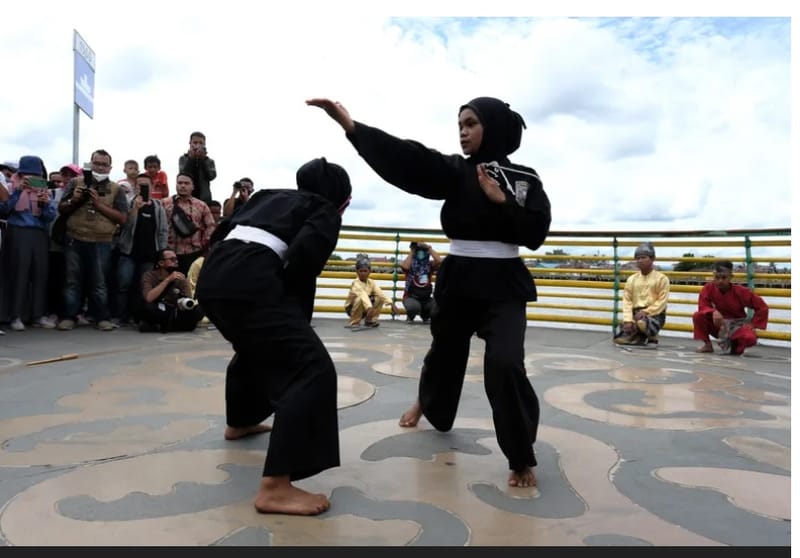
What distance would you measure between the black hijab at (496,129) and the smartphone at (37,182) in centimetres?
509

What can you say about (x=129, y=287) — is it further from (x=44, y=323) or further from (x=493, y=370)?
(x=493, y=370)

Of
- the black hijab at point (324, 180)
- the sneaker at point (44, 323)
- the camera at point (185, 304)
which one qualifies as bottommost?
the sneaker at point (44, 323)

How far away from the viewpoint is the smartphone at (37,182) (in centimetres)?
585

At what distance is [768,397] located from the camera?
12.5 ft

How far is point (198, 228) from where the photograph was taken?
266 inches

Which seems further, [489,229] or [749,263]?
[749,263]

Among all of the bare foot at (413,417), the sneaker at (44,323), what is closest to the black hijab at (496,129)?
the bare foot at (413,417)

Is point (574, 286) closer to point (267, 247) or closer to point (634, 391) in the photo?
point (634, 391)

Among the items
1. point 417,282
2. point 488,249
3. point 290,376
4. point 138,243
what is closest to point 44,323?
point 138,243

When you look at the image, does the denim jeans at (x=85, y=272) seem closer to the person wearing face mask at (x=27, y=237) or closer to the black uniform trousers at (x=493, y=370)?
the person wearing face mask at (x=27, y=237)

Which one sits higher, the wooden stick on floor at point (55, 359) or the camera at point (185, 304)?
the camera at point (185, 304)

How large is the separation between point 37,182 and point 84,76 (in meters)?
3.17

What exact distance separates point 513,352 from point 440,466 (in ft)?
1.80

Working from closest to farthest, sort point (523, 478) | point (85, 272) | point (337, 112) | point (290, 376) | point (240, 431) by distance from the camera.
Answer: point (290, 376)
point (523, 478)
point (337, 112)
point (240, 431)
point (85, 272)
